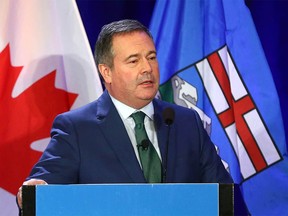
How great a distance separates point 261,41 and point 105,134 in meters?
1.28

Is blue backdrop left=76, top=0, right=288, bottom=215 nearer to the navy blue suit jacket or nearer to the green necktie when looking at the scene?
the navy blue suit jacket

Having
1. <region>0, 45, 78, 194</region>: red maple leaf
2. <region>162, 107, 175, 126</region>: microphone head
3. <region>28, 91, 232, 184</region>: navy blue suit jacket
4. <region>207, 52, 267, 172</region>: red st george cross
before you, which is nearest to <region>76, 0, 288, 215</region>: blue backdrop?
<region>207, 52, 267, 172</region>: red st george cross

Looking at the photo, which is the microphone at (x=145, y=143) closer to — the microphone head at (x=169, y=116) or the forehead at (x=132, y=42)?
the microphone head at (x=169, y=116)

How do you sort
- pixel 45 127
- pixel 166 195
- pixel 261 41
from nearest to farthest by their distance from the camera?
1. pixel 166 195
2. pixel 45 127
3. pixel 261 41

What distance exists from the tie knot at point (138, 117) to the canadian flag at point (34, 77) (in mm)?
732

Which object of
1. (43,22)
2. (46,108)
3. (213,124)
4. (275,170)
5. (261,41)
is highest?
(43,22)

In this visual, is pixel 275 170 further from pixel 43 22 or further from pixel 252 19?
pixel 43 22

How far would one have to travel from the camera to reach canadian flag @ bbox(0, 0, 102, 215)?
9.42 feet

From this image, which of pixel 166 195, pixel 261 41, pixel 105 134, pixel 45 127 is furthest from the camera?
pixel 261 41

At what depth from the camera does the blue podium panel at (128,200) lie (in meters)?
1.57

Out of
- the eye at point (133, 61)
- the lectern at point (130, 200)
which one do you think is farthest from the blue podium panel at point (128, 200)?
the eye at point (133, 61)

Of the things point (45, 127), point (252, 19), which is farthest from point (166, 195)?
point (252, 19)

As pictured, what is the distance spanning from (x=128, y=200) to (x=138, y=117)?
2.30ft

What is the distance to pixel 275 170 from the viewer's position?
301 centimetres
